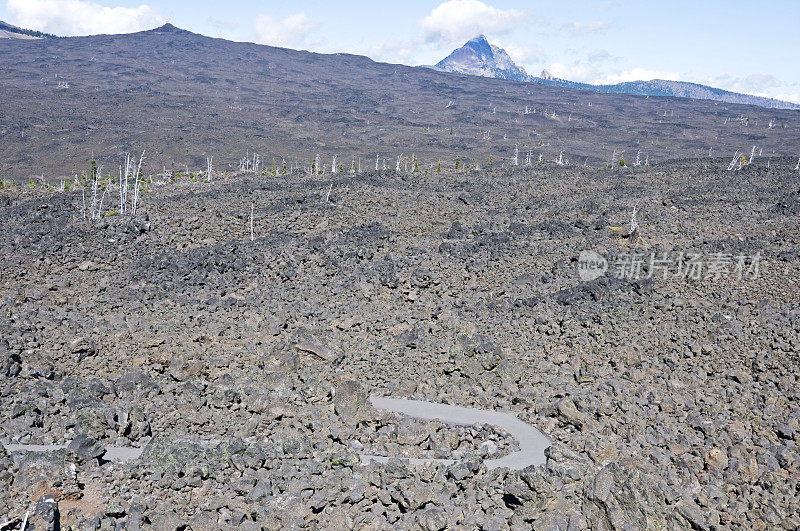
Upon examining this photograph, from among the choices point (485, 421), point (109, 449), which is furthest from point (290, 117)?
point (109, 449)

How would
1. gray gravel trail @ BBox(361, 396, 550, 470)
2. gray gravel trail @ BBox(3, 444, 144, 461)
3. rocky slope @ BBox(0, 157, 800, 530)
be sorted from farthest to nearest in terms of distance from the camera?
gray gravel trail @ BBox(361, 396, 550, 470)
gray gravel trail @ BBox(3, 444, 144, 461)
rocky slope @ BBox(0, 157, 800, 530)

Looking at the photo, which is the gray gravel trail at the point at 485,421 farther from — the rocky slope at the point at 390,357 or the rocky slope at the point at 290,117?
the rocky slope at the point at 290,117

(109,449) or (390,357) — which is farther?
(390,357)

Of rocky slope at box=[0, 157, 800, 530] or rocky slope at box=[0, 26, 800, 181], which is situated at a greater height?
rocky slope at box=[0, 26, 800, 181]

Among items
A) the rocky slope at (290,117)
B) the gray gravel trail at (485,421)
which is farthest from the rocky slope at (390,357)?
the rocky slope at (290,117)

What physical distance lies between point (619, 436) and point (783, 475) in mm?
4219

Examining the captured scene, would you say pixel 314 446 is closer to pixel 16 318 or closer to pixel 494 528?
pixel 494 528

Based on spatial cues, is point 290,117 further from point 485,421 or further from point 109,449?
point 109,449

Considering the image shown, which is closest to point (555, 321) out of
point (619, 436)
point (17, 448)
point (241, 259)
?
point (619, 436)

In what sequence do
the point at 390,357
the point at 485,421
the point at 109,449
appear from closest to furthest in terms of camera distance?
1. the point at 109,449
2. the point at 485,421
3. the point at 390,357

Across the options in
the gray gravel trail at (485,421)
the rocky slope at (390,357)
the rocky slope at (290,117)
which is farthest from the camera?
the rocky slope at (290,117)

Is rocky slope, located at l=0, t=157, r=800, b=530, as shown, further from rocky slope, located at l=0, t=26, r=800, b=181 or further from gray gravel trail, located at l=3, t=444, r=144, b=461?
rocky slope, located at l=0, t=26, r=800, b=181

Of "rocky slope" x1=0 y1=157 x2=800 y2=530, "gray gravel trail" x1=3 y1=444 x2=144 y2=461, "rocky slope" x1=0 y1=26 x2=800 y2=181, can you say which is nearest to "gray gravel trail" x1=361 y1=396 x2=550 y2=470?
"rocky slope" x1=0 y1=157 x2=800 y2=530

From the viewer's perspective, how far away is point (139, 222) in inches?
1359
